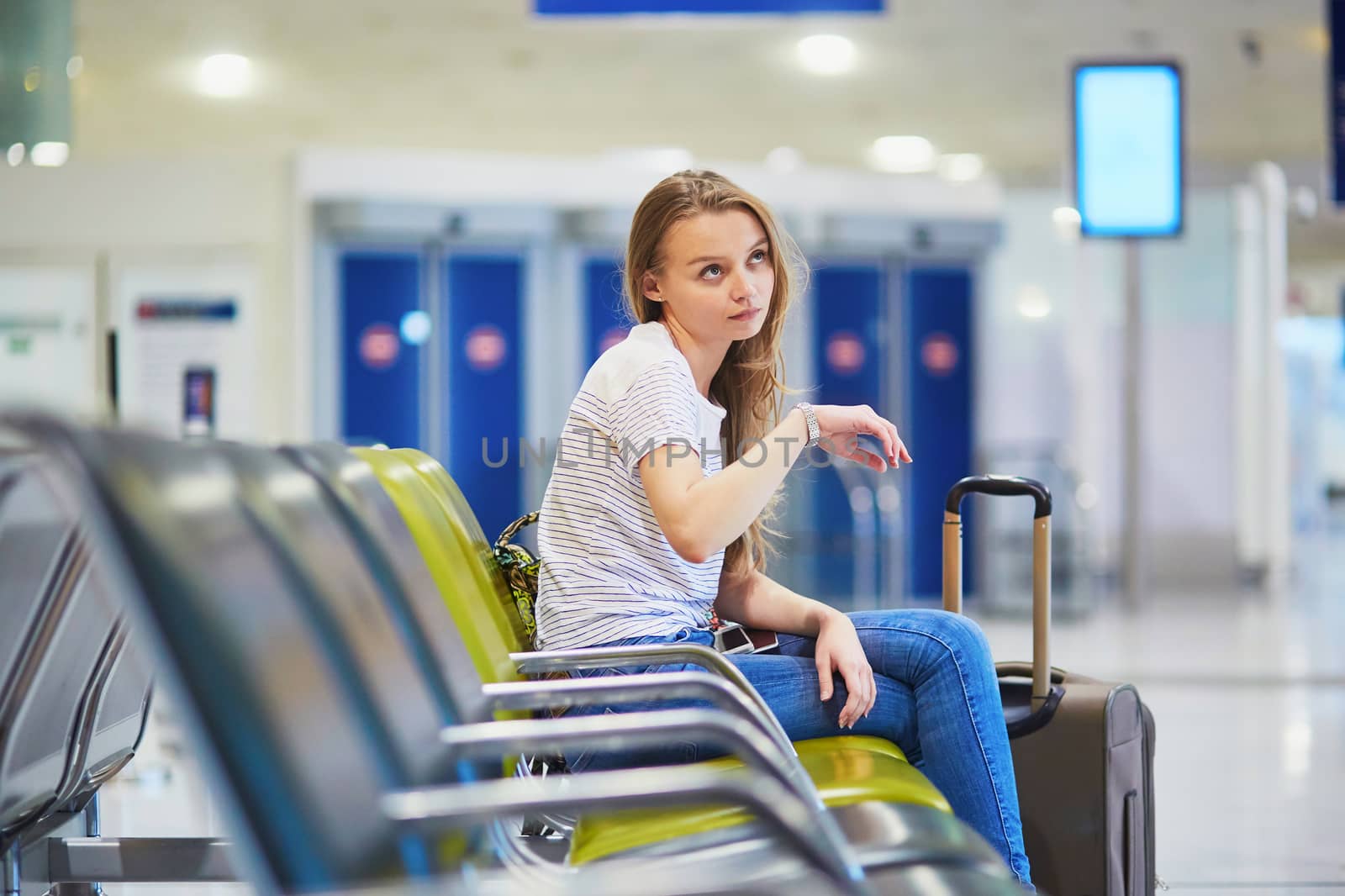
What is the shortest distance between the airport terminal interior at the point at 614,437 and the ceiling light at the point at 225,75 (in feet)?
0.14

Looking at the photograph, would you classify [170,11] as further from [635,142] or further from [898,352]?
[898,352]

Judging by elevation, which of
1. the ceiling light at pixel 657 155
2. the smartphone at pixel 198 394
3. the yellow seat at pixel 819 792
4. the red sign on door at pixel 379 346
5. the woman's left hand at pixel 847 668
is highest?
the ceiling light at pixel 657 155

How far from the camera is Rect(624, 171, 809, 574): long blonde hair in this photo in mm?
1822

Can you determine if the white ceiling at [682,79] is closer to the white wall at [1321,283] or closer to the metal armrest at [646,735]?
the white wall at [1321,283]

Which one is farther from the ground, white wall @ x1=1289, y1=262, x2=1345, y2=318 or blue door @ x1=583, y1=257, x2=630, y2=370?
white wall @ x1=1289, y1=262, x2=1345, y2=318

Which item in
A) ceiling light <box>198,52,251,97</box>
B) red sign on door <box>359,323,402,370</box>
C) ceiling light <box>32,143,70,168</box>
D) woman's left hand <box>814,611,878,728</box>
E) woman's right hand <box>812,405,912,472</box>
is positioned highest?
ceiling light <box>198,52,251,97</box>

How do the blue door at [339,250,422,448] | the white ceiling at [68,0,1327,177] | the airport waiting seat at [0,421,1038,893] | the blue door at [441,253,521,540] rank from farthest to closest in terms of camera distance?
the blue door at [441,253,521,540], the blue door at [339,250,422,448], the white ceiling at [68,0,1327,177], the airport waiting seat at [0,421,1038,893]

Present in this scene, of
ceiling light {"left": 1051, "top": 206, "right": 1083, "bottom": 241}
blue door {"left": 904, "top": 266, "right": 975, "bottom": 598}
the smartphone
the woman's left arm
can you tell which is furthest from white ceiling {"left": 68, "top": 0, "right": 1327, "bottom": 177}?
the woman's left arm

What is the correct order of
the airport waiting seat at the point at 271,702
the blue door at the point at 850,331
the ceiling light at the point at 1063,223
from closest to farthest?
1. the airport waiting seat at the point at 271,702
2. the blue door at the point at 850,331
3. the ceiling light at the point at 1063,223

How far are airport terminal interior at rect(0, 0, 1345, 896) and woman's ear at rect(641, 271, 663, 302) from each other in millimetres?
21

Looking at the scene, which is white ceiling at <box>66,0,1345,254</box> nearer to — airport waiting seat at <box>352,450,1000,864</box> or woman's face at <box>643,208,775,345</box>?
woman's face at <box>643,208,775,345</box>

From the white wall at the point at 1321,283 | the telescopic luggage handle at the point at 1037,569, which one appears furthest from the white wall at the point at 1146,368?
the telescopic luggage handle at the point at 1037,569

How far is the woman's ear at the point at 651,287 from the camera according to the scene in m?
1.83

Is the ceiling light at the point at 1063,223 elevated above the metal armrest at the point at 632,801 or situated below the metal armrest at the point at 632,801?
above
